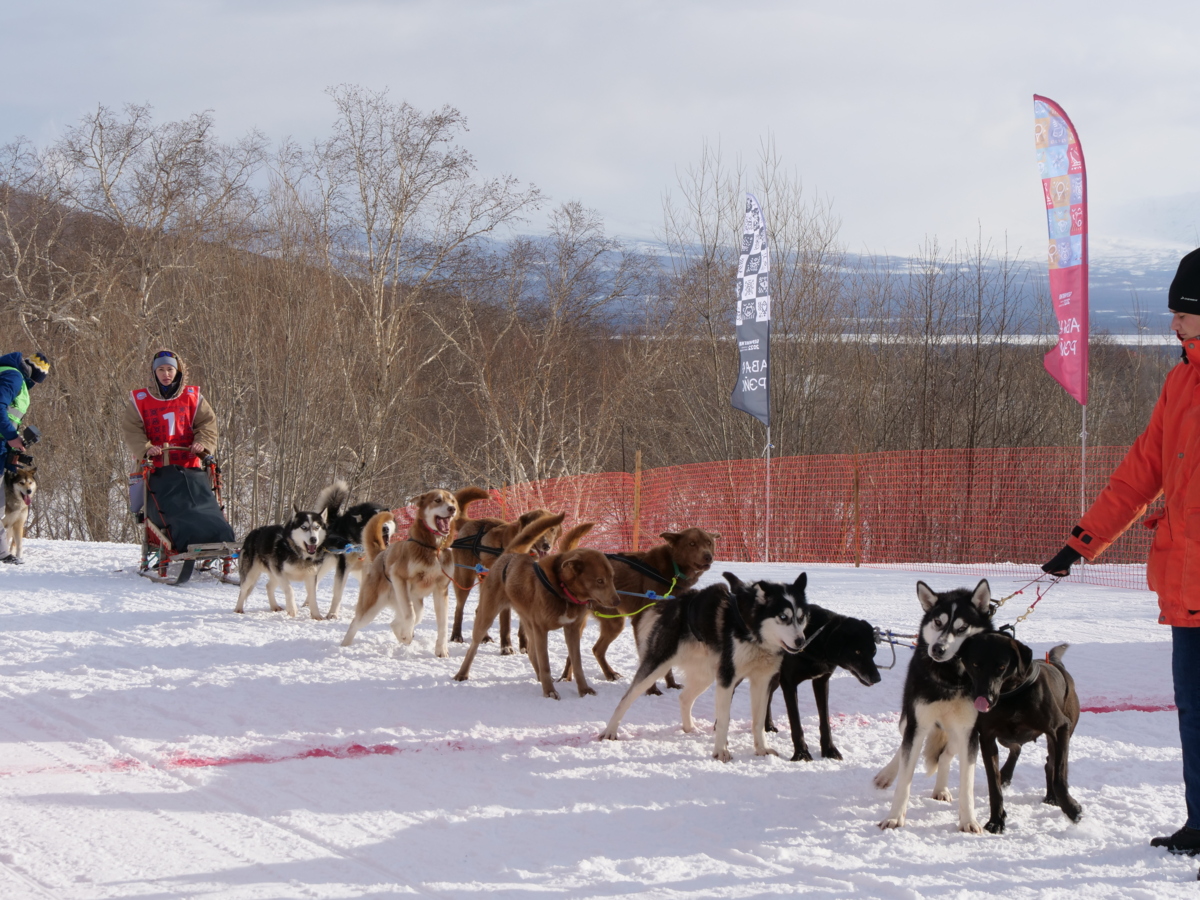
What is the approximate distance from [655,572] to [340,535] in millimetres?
3114

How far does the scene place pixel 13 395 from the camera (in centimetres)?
948

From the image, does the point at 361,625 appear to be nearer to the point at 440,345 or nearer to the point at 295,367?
the point at 295,367

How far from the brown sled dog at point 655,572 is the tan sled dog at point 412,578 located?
115 centimetres

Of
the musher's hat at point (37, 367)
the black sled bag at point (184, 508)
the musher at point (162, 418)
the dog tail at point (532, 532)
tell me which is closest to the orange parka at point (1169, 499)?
the dog tail at point (532, 532)

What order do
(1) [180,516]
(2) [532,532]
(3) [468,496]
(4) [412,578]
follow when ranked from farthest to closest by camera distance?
(1) [180,516] < (3) [468,496] < (4) [412,578] < (2) [532,532]

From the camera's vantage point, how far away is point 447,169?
1755 cm

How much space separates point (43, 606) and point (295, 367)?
25.7ft

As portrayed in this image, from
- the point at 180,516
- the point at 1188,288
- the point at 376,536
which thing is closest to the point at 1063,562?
the point at 1188,288

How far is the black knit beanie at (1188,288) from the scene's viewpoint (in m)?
3.15

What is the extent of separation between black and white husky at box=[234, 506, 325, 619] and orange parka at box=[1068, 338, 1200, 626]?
5382mm

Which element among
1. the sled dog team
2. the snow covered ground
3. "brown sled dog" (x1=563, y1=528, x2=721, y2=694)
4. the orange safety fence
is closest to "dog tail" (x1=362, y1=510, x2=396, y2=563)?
the sled dog team

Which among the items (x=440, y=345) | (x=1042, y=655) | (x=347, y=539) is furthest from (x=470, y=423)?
(x=1042, y=655)

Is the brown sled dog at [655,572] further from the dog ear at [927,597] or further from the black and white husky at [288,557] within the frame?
the black and white husky at [288,557]

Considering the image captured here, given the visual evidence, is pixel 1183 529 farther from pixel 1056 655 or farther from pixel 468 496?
pixel 468 496
